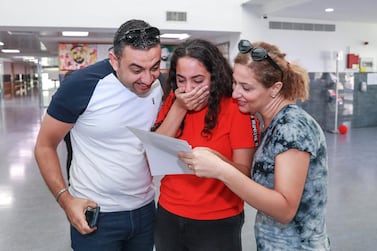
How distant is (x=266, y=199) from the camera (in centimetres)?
107

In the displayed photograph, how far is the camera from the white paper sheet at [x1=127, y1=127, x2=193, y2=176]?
1129mm

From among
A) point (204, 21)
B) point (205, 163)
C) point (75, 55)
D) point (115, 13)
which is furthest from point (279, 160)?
point (75, 55)

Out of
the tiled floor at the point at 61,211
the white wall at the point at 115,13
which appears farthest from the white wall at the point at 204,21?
the tiled floor at the point at 61,211

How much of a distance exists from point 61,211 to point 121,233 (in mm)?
2591

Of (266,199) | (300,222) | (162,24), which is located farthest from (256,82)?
(162,24)

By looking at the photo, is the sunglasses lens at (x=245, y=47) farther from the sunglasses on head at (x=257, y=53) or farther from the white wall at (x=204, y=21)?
the white wall at (x=204, y=21)

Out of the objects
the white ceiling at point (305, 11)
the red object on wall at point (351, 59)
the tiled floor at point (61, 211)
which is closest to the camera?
the tiled floor at point (61, 211)

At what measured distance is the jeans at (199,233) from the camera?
131 centimetres

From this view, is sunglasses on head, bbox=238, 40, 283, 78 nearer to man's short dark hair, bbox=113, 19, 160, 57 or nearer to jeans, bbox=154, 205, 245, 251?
man's short dark hair, bbox=113, 19, 160, 57

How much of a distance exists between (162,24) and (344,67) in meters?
4.49

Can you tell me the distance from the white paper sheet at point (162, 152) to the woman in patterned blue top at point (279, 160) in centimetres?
5

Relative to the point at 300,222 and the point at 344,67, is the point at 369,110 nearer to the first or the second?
the point at 344,67

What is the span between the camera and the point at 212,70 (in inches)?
52.0

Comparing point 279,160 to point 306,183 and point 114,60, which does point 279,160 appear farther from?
point 114,60
